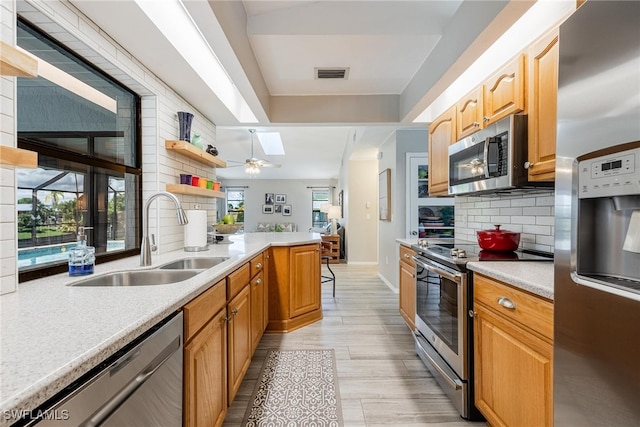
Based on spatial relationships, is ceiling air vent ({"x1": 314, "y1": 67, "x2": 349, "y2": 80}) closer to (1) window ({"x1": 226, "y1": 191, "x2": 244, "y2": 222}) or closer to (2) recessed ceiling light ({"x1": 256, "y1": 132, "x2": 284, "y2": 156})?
(2) recessed ceiling light ({"x1": 256, "y1": 132, "x2": 284, "y2": 156})

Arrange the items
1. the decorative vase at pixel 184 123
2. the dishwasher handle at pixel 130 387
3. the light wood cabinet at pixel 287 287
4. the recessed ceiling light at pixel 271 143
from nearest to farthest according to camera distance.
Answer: the dishwasher handle at pixel 130 387
the decorative vase at pixel 184 123
the light wood cabinet at pixel 287 287
the recessed ceiling light at pixel 271 143

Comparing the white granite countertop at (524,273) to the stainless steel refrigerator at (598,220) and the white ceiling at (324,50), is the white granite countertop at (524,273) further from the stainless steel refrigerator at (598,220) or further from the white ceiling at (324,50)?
the white ceiling at (324,50)

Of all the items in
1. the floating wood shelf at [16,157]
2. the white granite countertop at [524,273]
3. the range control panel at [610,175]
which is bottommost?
the white granite countertop at [524,273]

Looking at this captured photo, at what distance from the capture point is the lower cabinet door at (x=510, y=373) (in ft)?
3.74

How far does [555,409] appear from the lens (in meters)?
1.03

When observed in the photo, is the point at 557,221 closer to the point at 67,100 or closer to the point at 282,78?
the point at 67,100

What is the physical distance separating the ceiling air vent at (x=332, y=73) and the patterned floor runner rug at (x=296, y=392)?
242 centimetres

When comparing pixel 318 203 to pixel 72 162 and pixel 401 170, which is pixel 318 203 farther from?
pixel 72 162

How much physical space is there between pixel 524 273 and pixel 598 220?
50cm

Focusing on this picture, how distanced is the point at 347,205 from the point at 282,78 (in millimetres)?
3987

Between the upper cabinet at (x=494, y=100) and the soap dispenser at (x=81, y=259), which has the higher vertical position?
the upper cabinet at (x=494, y=100)

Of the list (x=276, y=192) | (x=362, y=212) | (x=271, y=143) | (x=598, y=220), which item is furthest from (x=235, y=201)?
(x=598, y=220)

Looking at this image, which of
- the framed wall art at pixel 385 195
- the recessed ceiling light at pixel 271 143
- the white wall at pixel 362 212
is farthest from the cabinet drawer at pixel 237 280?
the recessed ceiling light at pixel 271 143

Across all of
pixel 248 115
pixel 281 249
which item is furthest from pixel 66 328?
pixel 248 115
